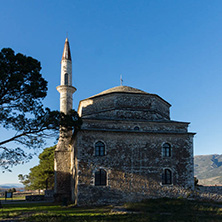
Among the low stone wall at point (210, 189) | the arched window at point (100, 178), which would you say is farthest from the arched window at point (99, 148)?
the low stone wall at point (210, 189)

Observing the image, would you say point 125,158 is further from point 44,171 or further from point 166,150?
point 44,171

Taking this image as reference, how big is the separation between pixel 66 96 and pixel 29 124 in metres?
8.55

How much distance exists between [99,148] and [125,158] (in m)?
2.15

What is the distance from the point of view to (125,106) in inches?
888

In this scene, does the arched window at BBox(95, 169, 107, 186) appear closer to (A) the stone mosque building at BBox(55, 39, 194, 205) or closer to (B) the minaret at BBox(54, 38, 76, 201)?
(A) the stone mosque building at BBox(55, 39, 194, 205)

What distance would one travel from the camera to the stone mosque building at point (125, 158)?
60.8ft

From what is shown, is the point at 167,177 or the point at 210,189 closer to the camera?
the point at 167,177

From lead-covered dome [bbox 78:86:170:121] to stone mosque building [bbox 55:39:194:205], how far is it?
0.09m

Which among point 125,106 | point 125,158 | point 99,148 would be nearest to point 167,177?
point 125,158

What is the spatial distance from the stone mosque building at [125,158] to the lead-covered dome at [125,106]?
90 mm

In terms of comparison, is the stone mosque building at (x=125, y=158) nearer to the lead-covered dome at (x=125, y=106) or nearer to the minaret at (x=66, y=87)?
the lead-covered dome at (x=125, y=106)

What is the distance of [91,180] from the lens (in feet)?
60.4

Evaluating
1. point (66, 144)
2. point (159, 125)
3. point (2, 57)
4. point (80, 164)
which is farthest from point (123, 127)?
point (2, 57)

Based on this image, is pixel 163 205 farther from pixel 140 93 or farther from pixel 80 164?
pixel 140 93
